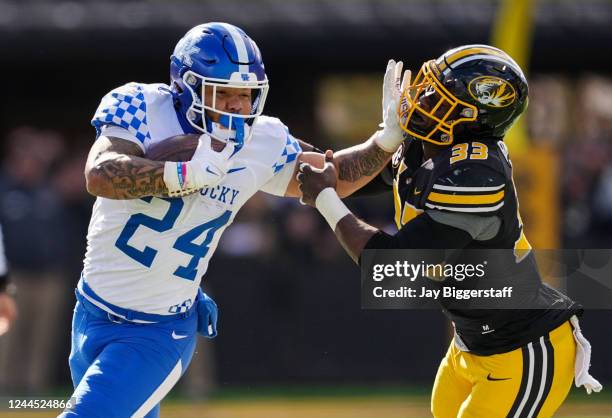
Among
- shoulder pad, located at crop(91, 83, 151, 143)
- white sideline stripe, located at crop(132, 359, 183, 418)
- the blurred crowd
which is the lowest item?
the blurred crowd

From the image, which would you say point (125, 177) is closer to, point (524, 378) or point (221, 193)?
point (221, 193)

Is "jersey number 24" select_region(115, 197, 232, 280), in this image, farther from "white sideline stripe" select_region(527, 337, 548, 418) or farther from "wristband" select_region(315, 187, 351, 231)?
"white sideline stripe" select_region(527, 337, 548, 418)

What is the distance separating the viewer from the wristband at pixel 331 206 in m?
4.42

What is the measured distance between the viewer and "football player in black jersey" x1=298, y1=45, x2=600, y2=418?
428cm

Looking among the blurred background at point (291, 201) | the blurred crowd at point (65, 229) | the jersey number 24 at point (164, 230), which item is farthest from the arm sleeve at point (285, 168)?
the blurred crowd at point (65, 229)

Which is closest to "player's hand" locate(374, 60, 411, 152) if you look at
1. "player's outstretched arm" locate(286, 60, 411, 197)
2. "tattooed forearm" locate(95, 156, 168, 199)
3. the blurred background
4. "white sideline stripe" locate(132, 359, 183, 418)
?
"player's outstretched arm" locate(286, 60, 411, 197)

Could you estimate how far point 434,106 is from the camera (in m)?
4.48

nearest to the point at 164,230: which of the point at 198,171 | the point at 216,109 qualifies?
the point at 198,171

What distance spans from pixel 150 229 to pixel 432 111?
1144mm

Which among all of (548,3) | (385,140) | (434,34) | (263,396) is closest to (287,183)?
(385,140)

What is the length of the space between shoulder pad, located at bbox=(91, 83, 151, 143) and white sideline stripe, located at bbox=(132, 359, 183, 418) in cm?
87

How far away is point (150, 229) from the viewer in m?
4.41

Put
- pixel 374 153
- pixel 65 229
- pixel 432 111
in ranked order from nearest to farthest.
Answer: pixel 432 111, pixel 374 153, pixel 65 229

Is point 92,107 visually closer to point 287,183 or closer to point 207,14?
point 207,14
